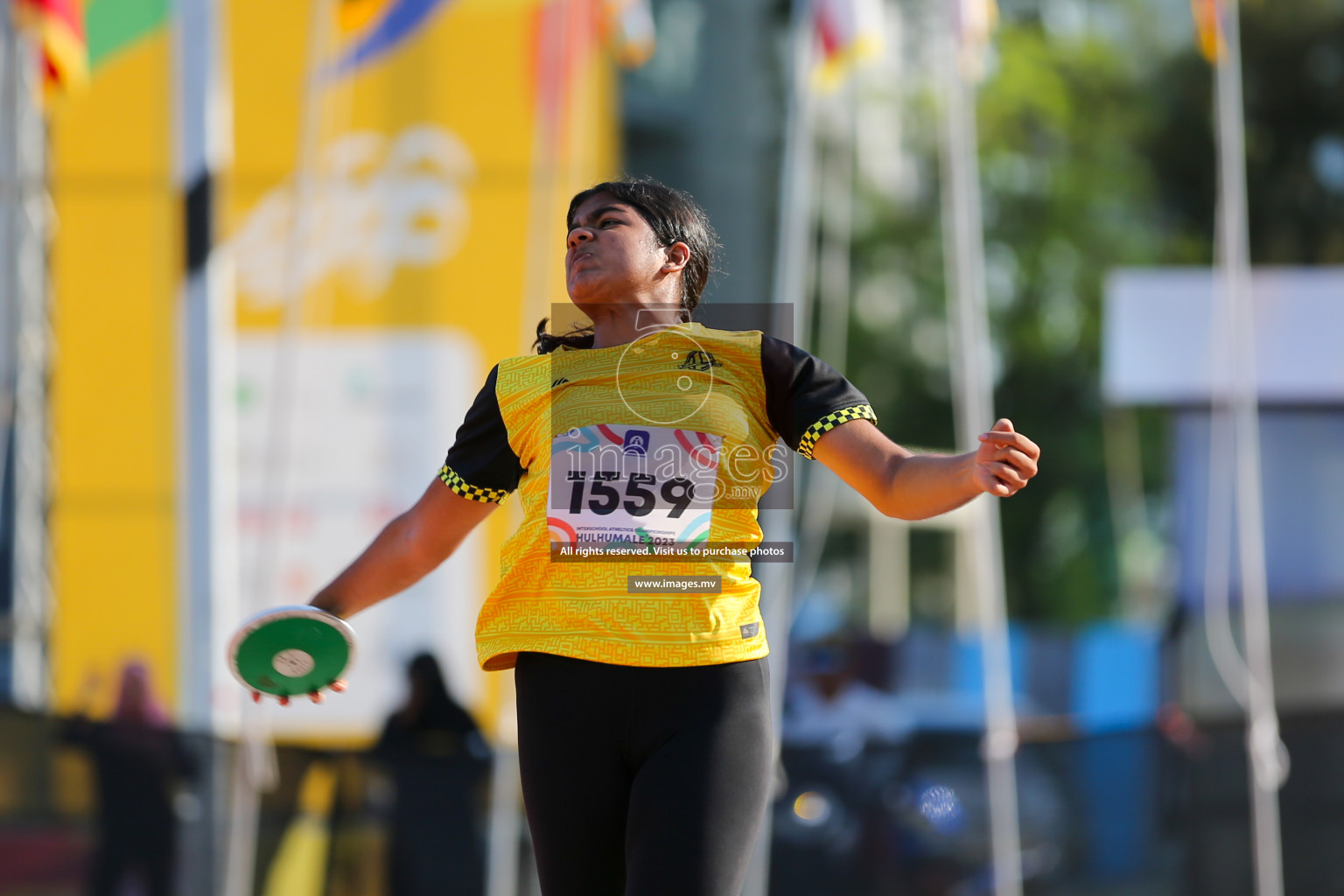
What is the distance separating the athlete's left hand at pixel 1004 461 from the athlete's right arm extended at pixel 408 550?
0.72 metres

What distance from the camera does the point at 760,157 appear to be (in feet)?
26.2

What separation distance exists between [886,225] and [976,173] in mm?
1333

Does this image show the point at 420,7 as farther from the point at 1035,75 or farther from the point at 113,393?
the point at 1035,75

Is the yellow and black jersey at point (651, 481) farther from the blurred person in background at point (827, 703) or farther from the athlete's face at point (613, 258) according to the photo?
the blurred person in background at point (827, 703)

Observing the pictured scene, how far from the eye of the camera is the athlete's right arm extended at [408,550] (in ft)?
6.68

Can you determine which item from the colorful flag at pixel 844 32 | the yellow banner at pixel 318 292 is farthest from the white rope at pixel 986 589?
the yellow banner at pixel 318 292

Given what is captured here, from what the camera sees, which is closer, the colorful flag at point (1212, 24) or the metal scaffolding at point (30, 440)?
the colorful flag at point (1212, 24)

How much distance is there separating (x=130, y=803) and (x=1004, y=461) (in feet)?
11.1

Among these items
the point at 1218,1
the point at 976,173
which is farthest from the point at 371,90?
the point at 976,173

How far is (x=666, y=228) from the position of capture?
6.48 ft

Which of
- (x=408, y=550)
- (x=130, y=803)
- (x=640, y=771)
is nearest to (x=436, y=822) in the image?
(x=130, y=803)

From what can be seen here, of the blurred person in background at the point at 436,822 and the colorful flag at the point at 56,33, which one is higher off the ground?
the colorful flag at the point at 56,33

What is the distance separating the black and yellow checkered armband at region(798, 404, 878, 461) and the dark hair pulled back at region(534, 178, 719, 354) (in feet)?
0.88

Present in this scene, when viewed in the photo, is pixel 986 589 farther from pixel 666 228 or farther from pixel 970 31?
pixel 666 228
